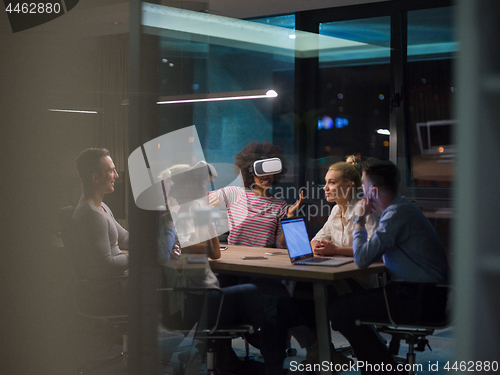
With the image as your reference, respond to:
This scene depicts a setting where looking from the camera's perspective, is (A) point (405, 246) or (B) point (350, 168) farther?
(B) point (350, 168)

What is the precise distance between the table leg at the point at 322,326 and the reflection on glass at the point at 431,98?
614 millimetres

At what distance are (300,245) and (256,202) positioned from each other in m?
0.29

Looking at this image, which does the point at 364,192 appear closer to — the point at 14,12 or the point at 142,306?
the point at 142,306

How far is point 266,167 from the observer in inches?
91.0

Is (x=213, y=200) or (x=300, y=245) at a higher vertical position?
(x=213, y=200)

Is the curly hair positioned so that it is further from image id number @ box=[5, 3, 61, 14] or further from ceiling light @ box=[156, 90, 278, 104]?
image id number @ box=[5, 3, 61, 14]

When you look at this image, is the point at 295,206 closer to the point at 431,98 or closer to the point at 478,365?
the point at 431,98

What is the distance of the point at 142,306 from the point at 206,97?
106 cm

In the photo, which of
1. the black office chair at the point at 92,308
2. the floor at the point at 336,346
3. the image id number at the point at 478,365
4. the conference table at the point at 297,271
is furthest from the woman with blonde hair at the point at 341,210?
the black office chair at the point at 92,308

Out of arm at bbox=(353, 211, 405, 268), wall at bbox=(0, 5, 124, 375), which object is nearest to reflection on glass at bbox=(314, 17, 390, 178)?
arm at bbox=(353, 211, 405, 268)

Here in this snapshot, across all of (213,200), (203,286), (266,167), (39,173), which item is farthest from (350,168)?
(39,173)

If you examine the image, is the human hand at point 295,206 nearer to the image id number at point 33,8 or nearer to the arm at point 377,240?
the arm at point 377,240

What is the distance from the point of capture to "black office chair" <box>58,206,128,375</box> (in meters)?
2.35

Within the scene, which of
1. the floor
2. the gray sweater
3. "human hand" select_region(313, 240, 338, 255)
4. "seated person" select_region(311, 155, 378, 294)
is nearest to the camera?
the floor
